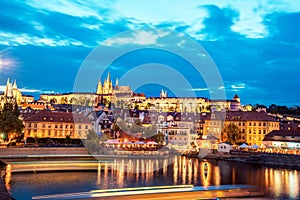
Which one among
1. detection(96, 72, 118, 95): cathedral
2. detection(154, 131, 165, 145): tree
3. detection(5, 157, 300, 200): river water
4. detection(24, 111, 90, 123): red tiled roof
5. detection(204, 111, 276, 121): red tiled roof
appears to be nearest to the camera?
detection(5, 157, 300, 200): river water

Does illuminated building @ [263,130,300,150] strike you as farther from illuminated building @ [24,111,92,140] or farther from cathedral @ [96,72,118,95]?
cathedral @ [96,72,118,95]

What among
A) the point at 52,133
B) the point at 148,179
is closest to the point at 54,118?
the point at 52,133

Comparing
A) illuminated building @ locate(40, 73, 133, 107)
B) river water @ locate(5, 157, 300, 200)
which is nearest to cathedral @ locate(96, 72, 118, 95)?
illuminated building @ locate(40, 73, 133, 107)

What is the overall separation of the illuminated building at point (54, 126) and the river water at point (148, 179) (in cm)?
1463

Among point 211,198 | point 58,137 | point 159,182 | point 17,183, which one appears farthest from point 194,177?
point 58,137

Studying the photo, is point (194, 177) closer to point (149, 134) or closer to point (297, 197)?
point (297, 197)

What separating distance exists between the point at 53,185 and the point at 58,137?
84.8 feet

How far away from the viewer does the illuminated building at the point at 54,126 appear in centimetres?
4719

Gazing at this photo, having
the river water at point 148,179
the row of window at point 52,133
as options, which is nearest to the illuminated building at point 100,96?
the row of window at point 52,133

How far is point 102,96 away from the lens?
142m

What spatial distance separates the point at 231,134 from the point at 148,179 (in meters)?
26.7

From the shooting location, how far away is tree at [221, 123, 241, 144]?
50656 mm

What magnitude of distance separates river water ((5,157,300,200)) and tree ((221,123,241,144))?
14.7 metres

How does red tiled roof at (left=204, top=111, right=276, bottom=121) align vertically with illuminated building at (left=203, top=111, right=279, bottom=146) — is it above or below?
above
